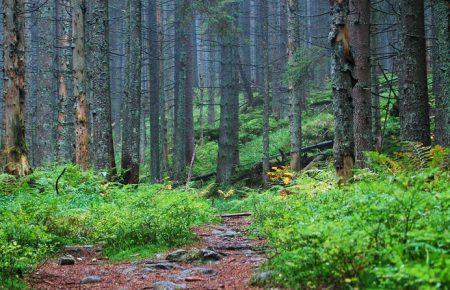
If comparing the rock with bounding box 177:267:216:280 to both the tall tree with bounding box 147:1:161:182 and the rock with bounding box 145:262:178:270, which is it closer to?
the rock with bounding box 145:262:178:270

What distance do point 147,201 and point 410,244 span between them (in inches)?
281

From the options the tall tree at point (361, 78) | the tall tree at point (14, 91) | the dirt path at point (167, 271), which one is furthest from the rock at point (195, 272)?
the tall tree at point (14, 91)

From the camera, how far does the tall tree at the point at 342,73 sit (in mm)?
8180

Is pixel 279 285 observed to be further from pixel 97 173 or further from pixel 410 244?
pixel 97 173

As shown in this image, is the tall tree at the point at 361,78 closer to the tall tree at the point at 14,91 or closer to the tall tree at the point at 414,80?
the tall tree at the point at 414,80

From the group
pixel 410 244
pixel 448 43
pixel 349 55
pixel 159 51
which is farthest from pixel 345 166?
pixel 159 51

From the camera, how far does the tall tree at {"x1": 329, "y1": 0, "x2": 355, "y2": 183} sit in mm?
8180

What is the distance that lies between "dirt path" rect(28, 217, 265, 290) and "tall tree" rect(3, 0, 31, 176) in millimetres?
5825

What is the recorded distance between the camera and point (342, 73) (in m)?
8.18

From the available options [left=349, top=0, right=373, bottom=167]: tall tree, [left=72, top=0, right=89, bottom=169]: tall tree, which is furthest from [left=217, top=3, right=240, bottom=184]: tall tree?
[left=349, top=0, right=373, bottom=167]: tall tree

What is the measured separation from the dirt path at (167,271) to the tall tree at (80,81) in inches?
309

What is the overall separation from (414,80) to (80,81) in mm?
9478

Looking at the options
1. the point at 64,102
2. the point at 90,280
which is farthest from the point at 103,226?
the point at 64,102

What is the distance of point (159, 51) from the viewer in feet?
100
